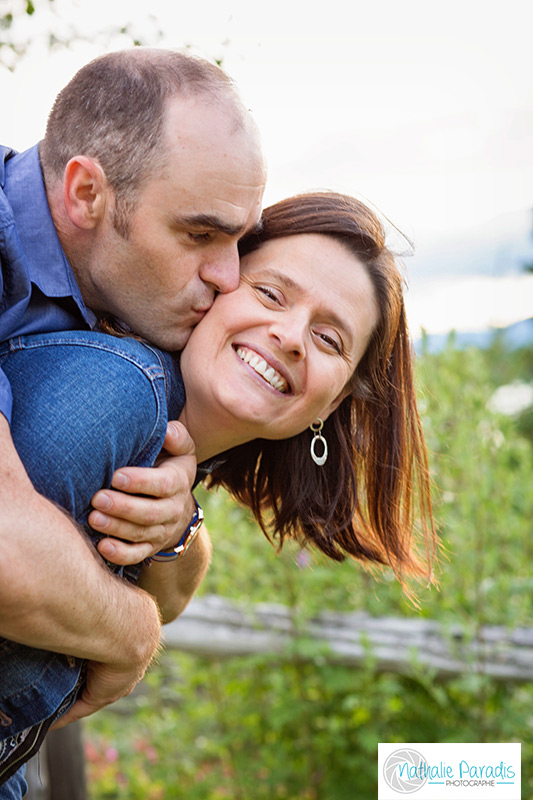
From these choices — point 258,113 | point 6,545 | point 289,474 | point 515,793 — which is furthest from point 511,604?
point 6,545

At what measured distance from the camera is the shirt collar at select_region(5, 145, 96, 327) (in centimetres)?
180

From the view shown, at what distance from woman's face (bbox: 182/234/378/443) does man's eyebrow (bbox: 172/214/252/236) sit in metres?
0.23

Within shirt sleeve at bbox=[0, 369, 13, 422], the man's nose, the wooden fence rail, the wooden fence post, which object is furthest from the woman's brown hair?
the wooden fence post

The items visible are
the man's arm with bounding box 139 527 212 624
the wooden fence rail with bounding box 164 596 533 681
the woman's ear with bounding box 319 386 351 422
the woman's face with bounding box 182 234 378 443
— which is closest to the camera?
the woman's face with bounding box 182 234 378 443

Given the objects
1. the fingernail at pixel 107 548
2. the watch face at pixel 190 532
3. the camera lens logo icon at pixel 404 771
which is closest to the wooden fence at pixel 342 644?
the camera lens logo icon at pixel 404 771

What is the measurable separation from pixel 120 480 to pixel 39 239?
1.93 feet

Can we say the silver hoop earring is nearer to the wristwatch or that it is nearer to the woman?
the woman

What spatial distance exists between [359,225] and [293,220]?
0.20 metres

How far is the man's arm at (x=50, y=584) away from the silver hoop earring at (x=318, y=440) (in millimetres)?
900

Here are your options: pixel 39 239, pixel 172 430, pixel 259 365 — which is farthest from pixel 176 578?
pixel 39 239

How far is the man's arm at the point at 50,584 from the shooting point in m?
1.42

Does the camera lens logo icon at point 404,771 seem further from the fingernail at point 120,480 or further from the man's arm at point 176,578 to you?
the fingernail at point 120,480

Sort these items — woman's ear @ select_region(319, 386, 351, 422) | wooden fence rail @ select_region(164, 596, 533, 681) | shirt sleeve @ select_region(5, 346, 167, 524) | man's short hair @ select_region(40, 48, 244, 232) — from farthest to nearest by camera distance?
wooden fence rail @ select_region(164, 596, 533, 681) < woman's ear @ select_region(319, 386, 351, 422) < man's short hair @ select_region(40, 48, 244, 232) < shirt sleeve @ select_region(5, 346, 167, 524)

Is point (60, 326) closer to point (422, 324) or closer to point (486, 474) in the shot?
point (422, 324)
